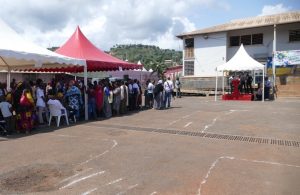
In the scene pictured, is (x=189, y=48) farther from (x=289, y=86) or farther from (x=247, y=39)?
(x=289, y=86)

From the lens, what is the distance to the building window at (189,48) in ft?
129

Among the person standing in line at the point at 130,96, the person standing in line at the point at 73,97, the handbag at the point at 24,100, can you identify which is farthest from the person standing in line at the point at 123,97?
the handbag at the point at 24,100

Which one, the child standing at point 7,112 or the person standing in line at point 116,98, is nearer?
the child standing at point 7,112

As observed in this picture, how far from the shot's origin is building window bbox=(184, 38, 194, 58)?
39.3 meters

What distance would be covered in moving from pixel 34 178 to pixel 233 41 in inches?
1300

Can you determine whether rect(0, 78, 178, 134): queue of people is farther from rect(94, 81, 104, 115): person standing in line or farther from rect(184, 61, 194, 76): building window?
rect(184, 61, 194, 76): building window

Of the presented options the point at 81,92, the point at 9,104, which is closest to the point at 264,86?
the point at 81,92

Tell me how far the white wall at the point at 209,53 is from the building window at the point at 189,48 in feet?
2.30

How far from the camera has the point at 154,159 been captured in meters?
7.50

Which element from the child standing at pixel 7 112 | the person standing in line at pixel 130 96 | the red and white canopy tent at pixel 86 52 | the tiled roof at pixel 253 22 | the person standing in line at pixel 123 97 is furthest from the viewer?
the tiled roof at pixel 253 22

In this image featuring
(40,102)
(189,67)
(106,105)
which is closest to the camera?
(40,102)

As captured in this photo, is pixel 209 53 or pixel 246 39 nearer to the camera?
pixel 246 39

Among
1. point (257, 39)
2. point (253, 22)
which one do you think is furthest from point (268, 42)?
point (253, 22)

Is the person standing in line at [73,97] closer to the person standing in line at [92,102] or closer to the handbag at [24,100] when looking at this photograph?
the person standing in line at [92,102]
